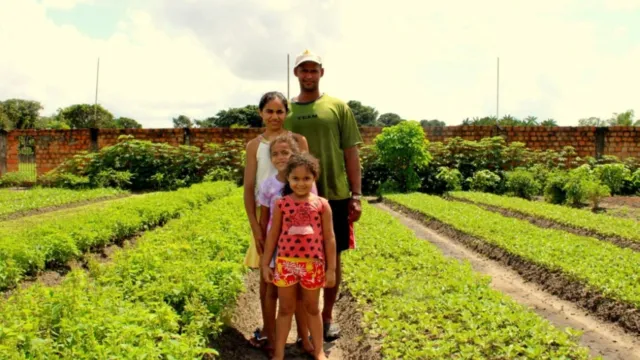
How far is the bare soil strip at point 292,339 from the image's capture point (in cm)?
434

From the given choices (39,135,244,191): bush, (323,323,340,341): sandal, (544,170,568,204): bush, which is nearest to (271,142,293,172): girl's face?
(323,323,340,341): sandal

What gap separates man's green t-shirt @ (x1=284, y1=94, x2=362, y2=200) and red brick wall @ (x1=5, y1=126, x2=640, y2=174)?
17.1 metres

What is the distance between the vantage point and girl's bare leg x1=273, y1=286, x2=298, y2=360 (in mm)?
3939

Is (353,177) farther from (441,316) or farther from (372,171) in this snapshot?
(372,171)

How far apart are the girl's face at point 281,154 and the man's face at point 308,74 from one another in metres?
0.60

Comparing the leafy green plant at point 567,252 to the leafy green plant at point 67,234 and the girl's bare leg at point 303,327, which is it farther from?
the leafy green plant at point 67,234

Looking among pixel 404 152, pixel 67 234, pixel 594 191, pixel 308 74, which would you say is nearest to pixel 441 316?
pixel 308 74

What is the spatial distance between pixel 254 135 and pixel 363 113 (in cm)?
5504

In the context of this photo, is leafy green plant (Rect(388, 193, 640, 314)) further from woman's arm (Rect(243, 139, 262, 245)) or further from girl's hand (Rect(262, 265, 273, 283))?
woman's arm (Rect(243, 139, 262, 245))

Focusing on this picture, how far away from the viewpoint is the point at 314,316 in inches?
158

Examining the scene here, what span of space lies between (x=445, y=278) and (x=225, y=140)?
17.3 metres

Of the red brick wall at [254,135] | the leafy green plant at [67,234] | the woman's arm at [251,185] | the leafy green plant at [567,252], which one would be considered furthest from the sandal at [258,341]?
the red brick wall at [254,135]

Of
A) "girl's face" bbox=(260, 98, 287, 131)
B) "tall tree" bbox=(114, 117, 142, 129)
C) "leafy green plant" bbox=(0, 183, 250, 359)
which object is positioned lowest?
"leafy green plant" bbox=(0, 183, 250, 359)

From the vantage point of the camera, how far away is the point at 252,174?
420 cm
